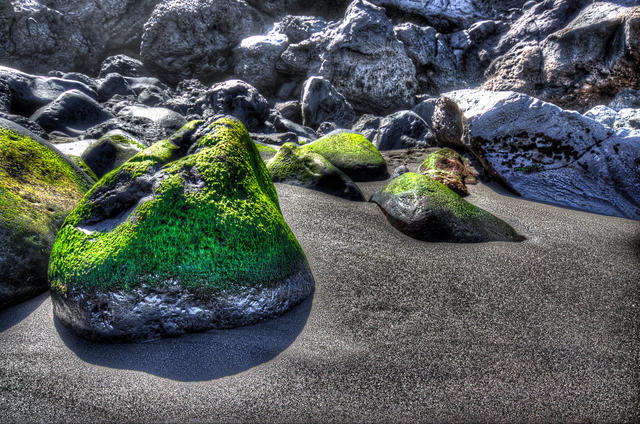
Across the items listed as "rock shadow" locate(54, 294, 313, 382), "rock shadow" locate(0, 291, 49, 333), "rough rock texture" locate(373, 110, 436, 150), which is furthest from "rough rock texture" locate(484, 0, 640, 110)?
"rock shadow" locate(0, 291, 49, 333)

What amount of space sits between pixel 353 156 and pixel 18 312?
444 centimetres

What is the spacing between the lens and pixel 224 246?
2145 millimetres

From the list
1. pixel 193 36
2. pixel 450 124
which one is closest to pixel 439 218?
pixel 450 124

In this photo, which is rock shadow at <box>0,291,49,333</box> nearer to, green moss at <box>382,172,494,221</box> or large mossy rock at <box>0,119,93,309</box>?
large mossy rock at <box>0,119,93,309</box>

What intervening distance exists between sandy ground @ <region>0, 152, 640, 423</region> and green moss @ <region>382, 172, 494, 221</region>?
72 centimetres

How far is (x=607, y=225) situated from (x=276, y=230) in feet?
12.5

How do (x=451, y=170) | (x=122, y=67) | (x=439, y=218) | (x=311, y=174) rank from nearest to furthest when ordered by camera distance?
(x=439, y=218) → (x=311, y=174) → (x=451, y=170) → (x=122, y=67)

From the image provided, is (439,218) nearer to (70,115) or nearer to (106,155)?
(106,155)

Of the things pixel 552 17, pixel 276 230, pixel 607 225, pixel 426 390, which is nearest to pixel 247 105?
pixel 276 230

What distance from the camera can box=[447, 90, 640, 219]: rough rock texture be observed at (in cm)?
420

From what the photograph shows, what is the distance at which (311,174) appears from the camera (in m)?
4.44

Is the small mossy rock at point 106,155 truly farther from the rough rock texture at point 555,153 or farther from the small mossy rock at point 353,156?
the rough rock texture at point 555,153

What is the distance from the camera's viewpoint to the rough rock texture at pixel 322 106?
1048 cm

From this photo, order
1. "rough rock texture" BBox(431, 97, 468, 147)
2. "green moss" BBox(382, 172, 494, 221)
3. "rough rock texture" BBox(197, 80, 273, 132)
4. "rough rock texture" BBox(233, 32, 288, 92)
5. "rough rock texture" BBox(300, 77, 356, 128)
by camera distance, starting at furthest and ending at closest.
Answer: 1. "rough rock texture" BBox(233, 32, 288, 92)
2. "rough rock texture" BBox(300, 77, 356, 128)
3. "rough rock texture" BBox(197, 80, 273, 132)
4. "rough rock texture" BBox(431, 97, 468, 147)
5. "green moss" BBox(382, 172, 494, 221)
